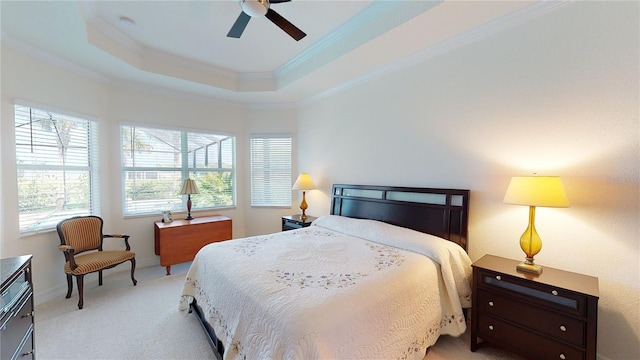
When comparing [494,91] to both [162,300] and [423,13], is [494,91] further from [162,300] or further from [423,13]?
[162,300]

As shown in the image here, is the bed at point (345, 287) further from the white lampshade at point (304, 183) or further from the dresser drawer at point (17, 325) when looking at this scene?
the white lampshade at point (304, 183)

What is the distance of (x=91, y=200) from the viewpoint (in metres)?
3.55

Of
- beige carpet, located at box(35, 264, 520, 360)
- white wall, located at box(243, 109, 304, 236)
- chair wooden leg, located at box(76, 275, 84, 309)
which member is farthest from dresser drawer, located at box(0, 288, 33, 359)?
white wall, located at box(243, 109, 304, 236)

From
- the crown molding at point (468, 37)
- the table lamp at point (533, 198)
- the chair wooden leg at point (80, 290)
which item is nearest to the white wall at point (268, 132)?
the crown molding at point (468, 37)

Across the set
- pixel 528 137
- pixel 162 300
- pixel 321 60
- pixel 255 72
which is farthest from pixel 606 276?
pixel 255 72

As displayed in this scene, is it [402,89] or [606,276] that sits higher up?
[402,89]

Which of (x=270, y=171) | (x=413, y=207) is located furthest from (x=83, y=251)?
(x=413, y=207)

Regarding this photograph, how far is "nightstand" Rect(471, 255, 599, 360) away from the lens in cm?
163

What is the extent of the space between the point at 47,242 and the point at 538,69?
5.25 meters

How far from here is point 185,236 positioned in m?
3.79

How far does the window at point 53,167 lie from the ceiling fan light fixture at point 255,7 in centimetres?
274

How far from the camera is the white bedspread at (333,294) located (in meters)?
1.38

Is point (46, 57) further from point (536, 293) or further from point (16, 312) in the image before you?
point (536, 293)

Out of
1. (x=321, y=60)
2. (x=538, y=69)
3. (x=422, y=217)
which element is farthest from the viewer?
(x=321, y=60)
